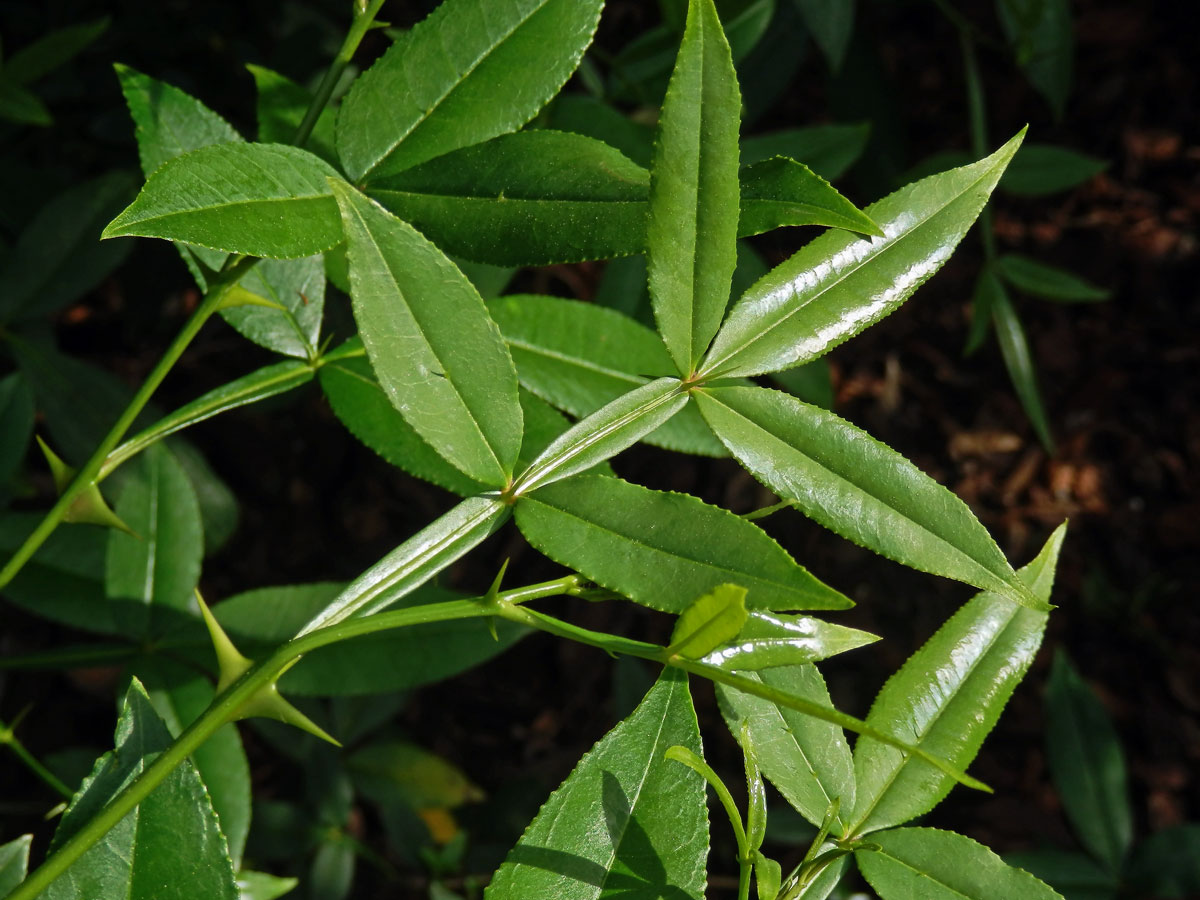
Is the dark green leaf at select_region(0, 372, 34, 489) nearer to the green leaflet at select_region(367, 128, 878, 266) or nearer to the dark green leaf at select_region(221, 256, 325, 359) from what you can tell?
the dark green leaf at select_region(221, 256, 325, 359)

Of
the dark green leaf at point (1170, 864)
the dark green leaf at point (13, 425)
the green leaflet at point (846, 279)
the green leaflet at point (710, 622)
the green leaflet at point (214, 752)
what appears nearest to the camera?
the green leaflet at point (710, 622)

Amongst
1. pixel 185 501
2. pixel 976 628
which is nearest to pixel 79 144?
pixel 185 501

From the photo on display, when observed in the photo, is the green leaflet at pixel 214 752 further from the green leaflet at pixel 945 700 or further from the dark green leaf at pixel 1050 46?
Result: the dark green leaf at pixel 1050 46

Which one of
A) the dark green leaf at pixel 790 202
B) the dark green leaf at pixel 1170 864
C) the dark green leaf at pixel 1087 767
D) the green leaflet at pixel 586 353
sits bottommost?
the dark green leaf at pixel 1170 864

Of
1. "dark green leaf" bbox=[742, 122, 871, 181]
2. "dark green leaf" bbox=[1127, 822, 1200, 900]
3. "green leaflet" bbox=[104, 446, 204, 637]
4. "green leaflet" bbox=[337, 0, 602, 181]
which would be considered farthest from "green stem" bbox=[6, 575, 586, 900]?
"dark green leaf" bbox=[1127, 822, 1200, 900]

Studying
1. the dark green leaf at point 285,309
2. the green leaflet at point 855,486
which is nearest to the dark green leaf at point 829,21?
the dark green leaf at point 285,309

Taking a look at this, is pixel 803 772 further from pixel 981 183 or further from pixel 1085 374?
pixel 1085 374

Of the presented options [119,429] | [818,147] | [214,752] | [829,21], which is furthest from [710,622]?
[829,21]

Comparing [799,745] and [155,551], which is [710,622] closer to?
[799,745]
